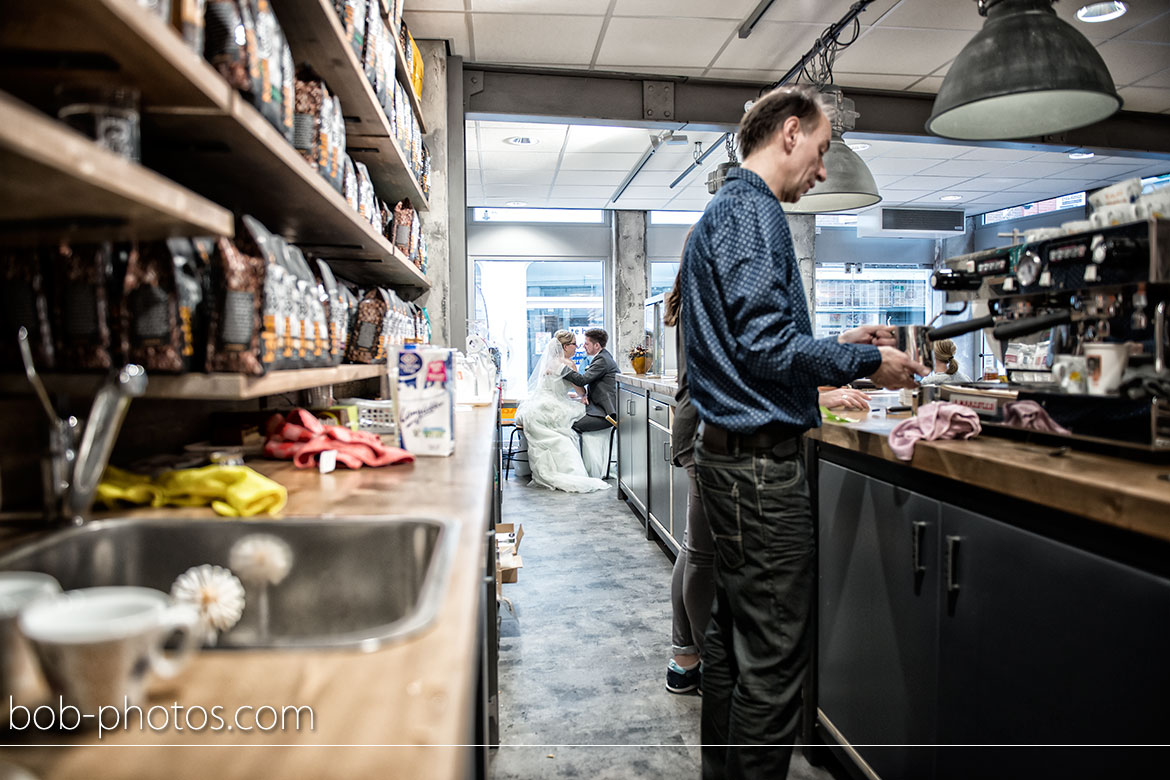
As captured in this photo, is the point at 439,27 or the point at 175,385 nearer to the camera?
the point at 175,385

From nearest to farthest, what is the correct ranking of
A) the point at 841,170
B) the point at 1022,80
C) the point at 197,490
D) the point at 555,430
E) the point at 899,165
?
the point at 197,490, the point at 1022,80, the point at 841,170, the point at 555,430, the point at 899,165

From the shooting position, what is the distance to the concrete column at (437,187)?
3.50 meters

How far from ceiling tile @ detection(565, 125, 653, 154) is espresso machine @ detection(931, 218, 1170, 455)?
386 centimetres

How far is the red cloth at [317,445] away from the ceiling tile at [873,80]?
12.4 feet

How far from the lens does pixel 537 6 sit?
324 centimetres

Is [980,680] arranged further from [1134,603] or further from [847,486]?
[847,486]

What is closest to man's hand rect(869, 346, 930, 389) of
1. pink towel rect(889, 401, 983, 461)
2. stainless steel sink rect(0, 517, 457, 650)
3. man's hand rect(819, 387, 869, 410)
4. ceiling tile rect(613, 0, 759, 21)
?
pink towel rect(889, 401, 983, 461)

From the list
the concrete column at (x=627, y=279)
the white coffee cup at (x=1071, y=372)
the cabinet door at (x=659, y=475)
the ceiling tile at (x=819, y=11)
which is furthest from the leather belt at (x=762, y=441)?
the concrete column at (x=627, y=279)

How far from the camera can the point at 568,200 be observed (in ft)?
25.2

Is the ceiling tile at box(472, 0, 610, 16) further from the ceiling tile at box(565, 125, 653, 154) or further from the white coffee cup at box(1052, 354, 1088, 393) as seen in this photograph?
the white coffee cup at box(1052, 354, 1088, 393)

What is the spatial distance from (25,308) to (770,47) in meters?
3.74

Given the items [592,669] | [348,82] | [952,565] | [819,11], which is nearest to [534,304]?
[819,11]

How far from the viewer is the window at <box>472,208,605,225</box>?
832 cm

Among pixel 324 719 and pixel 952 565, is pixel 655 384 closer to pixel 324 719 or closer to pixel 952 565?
pixel 952 565
